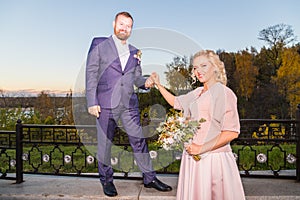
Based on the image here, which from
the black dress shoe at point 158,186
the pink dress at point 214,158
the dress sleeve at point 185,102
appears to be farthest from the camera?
the black dress shoe at point 158,186

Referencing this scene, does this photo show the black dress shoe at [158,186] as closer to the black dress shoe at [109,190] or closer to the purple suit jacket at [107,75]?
the black dress shoe at [109,190]

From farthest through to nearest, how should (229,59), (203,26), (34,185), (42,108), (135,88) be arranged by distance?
(229,59) → (42,108) → (203,26) → (34,185) → (135,88)

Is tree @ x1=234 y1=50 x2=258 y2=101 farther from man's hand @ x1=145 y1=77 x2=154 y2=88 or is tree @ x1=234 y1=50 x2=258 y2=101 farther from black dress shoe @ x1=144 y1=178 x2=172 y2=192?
man's hand @ x1=145 y1=77 x2=154 y2=88

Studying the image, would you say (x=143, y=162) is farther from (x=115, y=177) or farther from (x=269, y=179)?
(x=269, y=179)

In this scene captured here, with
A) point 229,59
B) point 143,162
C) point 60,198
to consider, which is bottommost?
point 60,198

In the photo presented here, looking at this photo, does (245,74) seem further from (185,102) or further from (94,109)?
(185,102)

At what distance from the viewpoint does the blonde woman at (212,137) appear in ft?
7.50

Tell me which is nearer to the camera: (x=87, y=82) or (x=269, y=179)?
(x=87, y=82)

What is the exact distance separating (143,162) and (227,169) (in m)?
1.23

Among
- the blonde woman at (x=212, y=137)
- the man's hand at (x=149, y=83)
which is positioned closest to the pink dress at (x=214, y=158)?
the blonde woman at (x=212, y=137)

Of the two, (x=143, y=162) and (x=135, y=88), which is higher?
(x=135, y=88)

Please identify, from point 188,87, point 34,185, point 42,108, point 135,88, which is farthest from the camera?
point 42,108

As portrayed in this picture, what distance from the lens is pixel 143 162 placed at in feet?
11.4

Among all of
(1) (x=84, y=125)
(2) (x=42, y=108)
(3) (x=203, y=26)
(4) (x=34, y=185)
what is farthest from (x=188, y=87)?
(2) (x=42, y=108)
